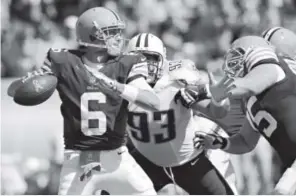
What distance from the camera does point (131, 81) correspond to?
3.10 meters

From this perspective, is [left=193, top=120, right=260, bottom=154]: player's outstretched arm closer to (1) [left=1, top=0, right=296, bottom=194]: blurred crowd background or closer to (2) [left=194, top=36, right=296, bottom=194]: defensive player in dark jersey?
(2) [left=194, top=36, right=296, bottom=194]: defensive player in dark jersey

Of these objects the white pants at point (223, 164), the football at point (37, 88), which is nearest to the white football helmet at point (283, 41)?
the white pants at point (223, 164)

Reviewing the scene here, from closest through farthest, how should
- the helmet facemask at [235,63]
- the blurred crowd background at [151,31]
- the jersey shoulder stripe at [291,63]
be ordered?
the jersey shoulder stripe at [291,63] → the helmet facemask at [235,63] → the blurred crowd background at [151,31]

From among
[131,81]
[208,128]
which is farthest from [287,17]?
[131,81]

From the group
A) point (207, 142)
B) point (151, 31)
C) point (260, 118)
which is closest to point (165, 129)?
point (207, 142)

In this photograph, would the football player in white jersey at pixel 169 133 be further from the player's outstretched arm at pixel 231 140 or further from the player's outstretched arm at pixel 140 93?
the player's outstretched arm at pixel 140 93

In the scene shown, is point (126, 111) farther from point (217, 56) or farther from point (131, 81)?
point (217, 56)

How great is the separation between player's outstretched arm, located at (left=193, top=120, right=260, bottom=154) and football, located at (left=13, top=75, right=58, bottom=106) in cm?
61

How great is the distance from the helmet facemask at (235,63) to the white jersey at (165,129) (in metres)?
0.17

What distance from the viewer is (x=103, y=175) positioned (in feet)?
9.91

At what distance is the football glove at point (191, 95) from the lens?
313 cm

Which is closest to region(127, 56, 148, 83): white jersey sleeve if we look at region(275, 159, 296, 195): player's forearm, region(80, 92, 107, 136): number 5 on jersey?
region(80, 92, 107, 136): number 5 on jersey

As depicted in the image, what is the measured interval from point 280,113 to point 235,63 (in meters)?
0.29

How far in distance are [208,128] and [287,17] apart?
650mm
